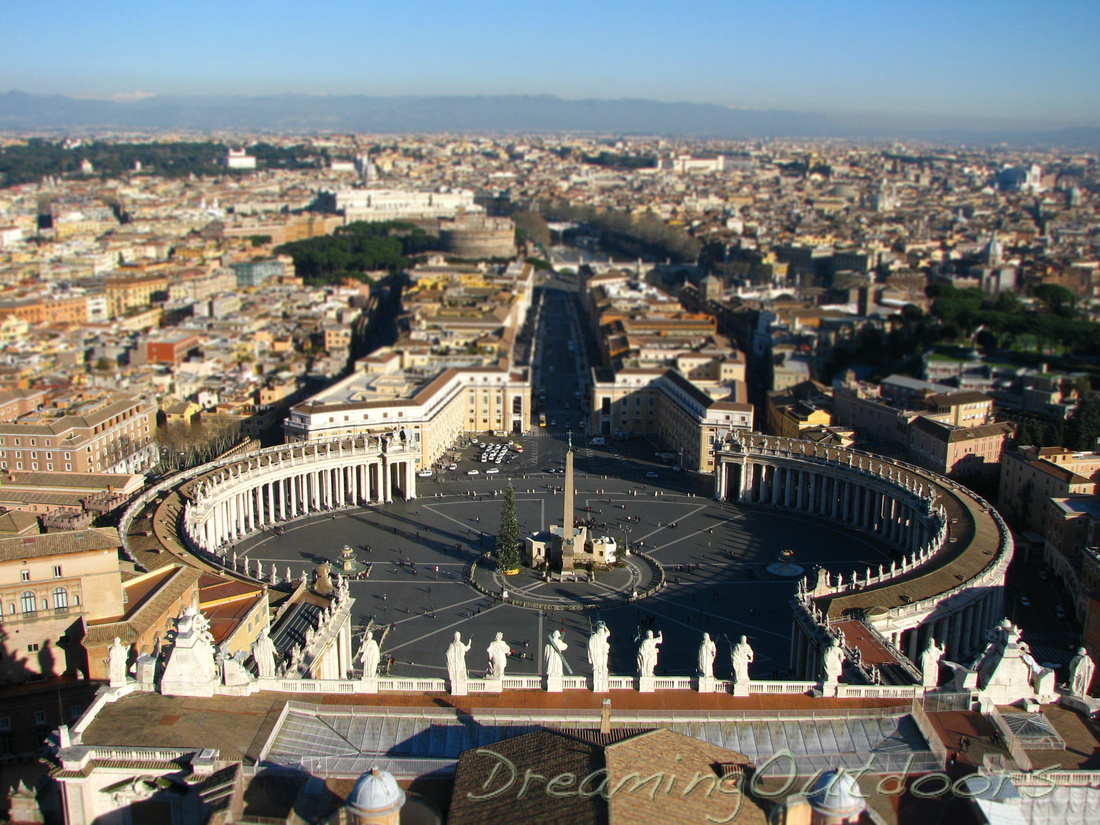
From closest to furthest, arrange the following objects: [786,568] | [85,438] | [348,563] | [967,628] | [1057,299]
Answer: [967,628] → [786,568] → [348,563] → [85,438] → [1057,299]

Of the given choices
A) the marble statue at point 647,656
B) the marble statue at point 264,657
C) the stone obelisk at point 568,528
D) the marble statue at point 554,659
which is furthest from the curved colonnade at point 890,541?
the marble statue at point 264,657

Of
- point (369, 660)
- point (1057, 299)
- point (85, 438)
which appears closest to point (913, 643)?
point (369, 660)

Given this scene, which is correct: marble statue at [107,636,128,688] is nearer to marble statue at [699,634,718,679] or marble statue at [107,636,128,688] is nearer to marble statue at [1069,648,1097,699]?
marble statue at [699,634,718,679]

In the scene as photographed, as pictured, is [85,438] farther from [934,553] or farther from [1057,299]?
[1057,299]

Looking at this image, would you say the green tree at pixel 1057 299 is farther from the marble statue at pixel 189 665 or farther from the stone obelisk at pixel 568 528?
the marble statue at pixel 189 665

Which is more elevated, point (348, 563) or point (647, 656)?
point (647, 656)

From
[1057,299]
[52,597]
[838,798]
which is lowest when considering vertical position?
[52,597]

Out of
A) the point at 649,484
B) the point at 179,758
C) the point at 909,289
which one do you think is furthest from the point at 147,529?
the point at 909,289
